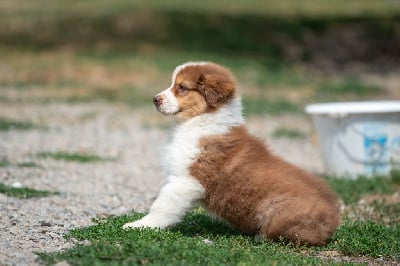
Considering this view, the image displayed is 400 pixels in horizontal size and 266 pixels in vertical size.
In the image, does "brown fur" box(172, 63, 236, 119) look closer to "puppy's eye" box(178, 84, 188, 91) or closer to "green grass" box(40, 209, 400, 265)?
"puppy's eye" box(178, 84, 188, 91)

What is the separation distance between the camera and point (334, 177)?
1165cm

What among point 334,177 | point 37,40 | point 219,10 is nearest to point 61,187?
point 334,177

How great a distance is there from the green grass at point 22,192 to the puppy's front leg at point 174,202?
7.97 feet

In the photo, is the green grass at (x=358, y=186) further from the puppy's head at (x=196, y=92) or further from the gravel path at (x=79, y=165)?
the puppy's head at (x=196, y=92)

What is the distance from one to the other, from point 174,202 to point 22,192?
2.85m

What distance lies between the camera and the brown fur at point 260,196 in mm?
7203

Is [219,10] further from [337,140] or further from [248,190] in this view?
[248,190]

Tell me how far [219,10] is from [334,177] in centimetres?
1923

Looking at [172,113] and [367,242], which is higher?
[172,113]

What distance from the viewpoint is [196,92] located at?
24.8 ft

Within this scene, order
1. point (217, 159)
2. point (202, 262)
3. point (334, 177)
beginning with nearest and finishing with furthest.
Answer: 1. point (202, 262)
2. point (217, 159)
3. point (334, 177)

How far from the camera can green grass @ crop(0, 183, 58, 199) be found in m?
9.25

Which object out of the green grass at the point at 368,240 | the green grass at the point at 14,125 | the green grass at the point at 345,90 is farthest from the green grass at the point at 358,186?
the green grass at the point at 345,90

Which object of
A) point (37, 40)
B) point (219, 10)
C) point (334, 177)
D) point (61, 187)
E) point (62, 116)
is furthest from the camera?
point (219, 10)
